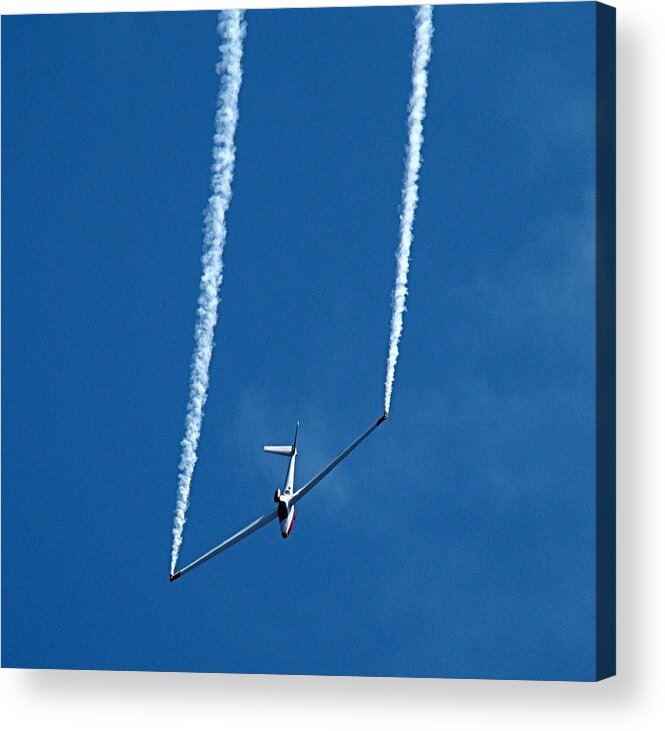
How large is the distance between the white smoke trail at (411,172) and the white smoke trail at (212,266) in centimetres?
128

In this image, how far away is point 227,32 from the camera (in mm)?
13789

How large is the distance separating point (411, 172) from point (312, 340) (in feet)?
4.55

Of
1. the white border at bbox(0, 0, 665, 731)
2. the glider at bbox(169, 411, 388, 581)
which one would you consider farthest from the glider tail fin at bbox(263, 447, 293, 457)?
the white border at bbox(0, 0, 665, 731)

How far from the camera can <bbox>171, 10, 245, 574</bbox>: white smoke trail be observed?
1375cm

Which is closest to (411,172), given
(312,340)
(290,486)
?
(312,340)

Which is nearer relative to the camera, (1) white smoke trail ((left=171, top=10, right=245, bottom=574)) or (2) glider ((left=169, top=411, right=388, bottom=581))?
(2) glider ((left=169, top=411, right=388, bottom=581))

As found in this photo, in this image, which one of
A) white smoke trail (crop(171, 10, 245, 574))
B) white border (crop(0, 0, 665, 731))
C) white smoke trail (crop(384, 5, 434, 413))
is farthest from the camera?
white smoke trail (crop(171, 10, 245, 574))

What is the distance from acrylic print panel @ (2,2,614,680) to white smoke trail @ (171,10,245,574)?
0.02 meters

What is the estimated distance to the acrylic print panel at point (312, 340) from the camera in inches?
522

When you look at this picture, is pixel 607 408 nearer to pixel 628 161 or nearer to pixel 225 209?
pixel 628 161

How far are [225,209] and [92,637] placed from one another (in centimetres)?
325

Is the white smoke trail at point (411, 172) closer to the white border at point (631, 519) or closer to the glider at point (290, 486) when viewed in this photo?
the white border at point (631, 519)

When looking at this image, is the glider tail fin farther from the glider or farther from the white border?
the white border

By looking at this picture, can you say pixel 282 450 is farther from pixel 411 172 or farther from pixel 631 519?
pixel 631 519
